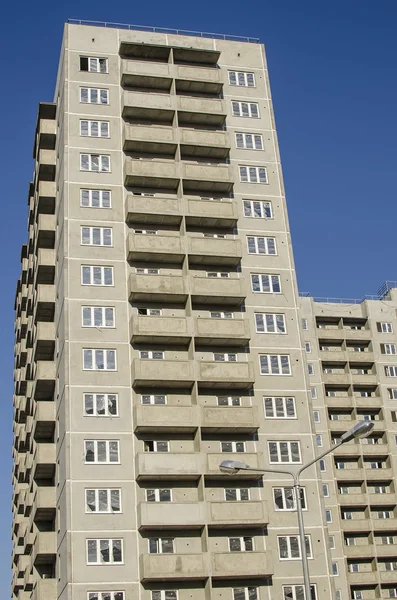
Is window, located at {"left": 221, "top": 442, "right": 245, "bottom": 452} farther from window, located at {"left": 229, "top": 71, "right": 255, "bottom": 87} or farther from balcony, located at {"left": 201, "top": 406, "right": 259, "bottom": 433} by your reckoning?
window, located at {"left": 229, "top": 71, "right": 255, "bottom": 87}

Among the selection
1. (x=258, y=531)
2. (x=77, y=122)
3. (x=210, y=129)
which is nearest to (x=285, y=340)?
(x=258, y=531)

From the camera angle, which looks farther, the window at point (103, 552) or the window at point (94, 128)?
the window at point (94, 128)

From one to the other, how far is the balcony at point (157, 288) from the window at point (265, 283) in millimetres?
5618

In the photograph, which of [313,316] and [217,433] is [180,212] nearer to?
[217,433]

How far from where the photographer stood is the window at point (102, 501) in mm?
51594

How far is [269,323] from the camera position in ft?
197

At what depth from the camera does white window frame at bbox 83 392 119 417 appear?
178 feet

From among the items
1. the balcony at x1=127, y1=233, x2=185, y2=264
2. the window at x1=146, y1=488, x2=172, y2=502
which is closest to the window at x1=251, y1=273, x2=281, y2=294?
the balcony at x1=127, y1=233, x2=185, y2=264

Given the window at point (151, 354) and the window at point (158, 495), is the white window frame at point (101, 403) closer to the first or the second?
the window at point (151, 354)

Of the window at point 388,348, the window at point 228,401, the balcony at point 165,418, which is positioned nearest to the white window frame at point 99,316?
the balcony at point 165,418

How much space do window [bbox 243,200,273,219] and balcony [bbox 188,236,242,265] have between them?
3584 millimetres

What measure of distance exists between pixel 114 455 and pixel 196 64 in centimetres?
3269

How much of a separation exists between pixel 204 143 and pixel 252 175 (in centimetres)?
447

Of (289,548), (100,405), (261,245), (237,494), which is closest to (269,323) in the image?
(261,245)
